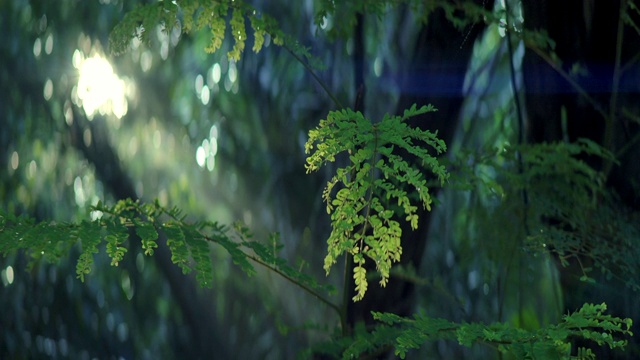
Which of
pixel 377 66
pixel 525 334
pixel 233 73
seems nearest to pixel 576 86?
pixel 525 334

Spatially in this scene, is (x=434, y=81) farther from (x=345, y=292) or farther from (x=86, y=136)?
(x=86, y=136)

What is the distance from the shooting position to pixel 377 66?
210 centimetres

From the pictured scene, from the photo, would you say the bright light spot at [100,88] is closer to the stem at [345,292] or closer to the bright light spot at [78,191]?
the bright light spot at [78,191]

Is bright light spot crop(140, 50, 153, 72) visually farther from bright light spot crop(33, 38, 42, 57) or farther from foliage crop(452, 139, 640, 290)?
foliage crop(452, 139, 640, 290)

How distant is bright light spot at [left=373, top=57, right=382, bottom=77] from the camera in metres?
2.07

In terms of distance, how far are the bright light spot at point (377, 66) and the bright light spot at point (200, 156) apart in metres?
0.55

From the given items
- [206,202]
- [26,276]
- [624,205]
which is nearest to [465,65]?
[624,205]

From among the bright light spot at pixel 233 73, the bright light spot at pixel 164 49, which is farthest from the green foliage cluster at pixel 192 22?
the bright light spot at pixel 164 49

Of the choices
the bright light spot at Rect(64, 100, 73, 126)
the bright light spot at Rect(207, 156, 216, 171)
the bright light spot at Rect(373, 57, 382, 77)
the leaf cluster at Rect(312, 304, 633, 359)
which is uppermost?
the bright light spot at Rect(373, 57, 382, 77)

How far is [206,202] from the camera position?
2.33 meters

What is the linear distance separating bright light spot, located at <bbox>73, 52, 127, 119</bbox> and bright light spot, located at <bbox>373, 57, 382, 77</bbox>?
0.78m

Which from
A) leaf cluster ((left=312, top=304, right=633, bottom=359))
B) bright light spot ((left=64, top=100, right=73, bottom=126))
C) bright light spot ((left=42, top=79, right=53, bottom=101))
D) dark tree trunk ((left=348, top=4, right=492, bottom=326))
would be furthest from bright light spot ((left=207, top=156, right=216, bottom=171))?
leaf cluster ((left=312, top=304, right=633, bottom=359))

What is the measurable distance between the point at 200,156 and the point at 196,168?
3 cm

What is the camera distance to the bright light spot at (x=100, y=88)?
246 cm
